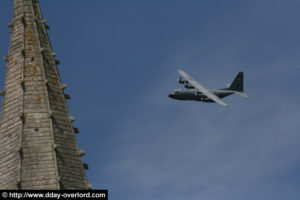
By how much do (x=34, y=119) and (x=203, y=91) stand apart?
59065mm

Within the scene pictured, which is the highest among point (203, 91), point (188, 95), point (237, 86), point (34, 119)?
point (237, 86)

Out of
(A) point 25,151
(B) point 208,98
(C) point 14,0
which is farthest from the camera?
(B) point 208,98

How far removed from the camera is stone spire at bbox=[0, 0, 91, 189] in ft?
158

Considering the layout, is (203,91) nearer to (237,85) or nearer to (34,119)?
(237,85)

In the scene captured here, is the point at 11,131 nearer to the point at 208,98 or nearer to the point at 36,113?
the point at 36,113

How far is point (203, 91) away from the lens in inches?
4272

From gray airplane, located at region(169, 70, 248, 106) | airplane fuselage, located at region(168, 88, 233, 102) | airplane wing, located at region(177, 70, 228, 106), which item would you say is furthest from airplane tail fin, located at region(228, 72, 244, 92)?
airplane fuselage, located at region(168, 88, 233, 102)

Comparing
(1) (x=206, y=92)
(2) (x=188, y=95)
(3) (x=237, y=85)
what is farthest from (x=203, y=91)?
(3) (x=237, y=85)

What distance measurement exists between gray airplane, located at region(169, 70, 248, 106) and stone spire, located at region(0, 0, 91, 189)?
51.3 metres

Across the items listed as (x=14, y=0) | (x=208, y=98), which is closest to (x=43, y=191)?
(x=14, y=0)

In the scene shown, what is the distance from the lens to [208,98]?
108 meters

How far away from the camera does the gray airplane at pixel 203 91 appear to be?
350 feet

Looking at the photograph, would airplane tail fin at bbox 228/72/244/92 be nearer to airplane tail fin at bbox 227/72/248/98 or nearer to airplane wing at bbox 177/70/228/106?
airplane tail fin at bbox 227/72/248/98

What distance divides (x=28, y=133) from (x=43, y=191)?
15.4 ft
